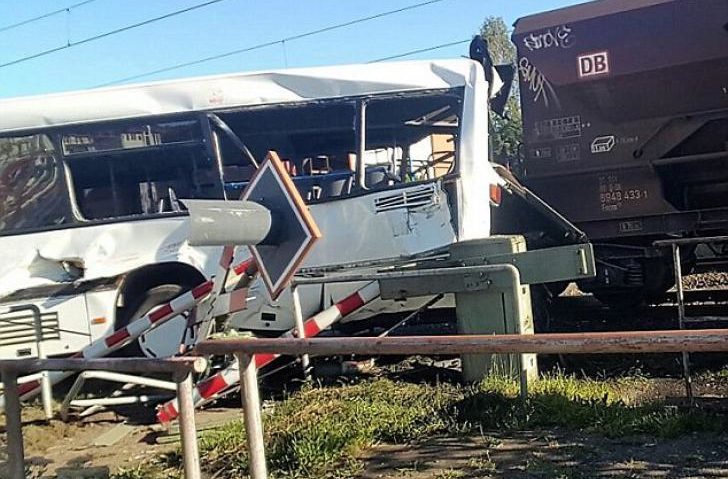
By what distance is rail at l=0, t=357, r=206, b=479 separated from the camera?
127 inches

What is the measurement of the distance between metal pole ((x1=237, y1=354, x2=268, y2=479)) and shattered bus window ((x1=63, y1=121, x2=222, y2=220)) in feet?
12.6

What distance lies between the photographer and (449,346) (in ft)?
9.17

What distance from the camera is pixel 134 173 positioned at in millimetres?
7141

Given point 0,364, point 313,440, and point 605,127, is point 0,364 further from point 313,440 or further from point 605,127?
point 605,127

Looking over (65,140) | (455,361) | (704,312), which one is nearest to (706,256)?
(704,312)

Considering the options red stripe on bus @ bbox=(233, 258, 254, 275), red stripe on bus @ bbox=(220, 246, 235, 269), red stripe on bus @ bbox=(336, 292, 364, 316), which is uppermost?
red stripe on bus @ bbox=(220, 246, 235, 269)

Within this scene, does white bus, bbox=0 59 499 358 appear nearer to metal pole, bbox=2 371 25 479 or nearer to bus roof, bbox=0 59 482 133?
bus roof, bbox=0 59 482 133

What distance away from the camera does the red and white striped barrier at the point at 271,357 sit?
5.75m

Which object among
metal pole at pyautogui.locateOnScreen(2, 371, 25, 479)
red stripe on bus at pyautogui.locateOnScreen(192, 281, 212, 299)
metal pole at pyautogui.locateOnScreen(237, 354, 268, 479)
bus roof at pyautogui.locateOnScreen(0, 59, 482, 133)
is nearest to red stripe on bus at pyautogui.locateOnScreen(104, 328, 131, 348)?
red stripe on bus at pyautogui.locateOnScreen(192, 281, 212, 299)

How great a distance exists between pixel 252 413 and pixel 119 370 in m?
0.60

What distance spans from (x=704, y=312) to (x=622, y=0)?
3465mm

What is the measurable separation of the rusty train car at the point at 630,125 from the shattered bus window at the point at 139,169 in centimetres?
399

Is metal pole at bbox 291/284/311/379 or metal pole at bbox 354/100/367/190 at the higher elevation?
metal pole at bbox 354/100/367/190

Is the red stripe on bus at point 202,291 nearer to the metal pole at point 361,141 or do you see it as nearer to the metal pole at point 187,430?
the metal pole at point 361,141
